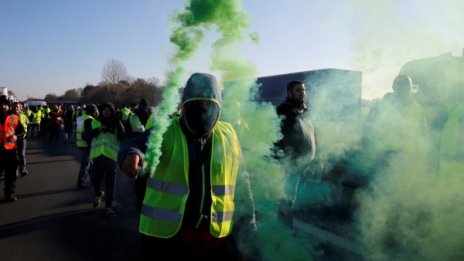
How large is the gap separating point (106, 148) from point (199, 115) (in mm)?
4215

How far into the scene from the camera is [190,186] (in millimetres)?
2322

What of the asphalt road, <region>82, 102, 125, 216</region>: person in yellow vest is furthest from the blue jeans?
<region>82, 102, 125, 216</region>: person in yellow vest

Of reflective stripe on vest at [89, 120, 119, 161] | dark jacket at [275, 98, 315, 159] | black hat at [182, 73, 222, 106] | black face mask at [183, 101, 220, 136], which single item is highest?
black hat at [182, 73, 222, 106]

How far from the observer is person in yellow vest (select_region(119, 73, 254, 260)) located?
2.26 m

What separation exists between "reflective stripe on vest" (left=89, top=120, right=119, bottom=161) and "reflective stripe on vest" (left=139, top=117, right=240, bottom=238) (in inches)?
158

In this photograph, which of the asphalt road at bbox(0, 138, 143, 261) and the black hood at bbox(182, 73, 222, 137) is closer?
the black hood at bbox(182, 73, 222, 137)

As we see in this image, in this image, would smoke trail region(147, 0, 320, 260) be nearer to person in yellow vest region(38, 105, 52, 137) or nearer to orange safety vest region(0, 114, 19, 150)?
orange safety vest region(0, 114, 19, 150)

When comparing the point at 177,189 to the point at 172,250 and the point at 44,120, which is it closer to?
the point at 172,250

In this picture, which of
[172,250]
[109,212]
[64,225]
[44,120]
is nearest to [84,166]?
[109,212]

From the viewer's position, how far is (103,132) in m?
6.25

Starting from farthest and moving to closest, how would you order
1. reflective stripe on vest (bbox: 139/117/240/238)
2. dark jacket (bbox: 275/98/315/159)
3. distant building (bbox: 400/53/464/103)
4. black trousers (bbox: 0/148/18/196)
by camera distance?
black trousers (bbox: 0/148/18/196) < distant building (bbox: 400/53/464/103) < dark jacket (bbox: 275/98/315/159) < reflective stripe on vest (bbox: 139/117/240/238)

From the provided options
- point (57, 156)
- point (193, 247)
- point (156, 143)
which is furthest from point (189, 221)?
point (57, 156)

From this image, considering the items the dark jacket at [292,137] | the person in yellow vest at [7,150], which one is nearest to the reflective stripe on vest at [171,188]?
the dark jacket at [292,137]

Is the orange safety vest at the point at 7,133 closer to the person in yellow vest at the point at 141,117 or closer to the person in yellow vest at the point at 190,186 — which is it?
the person in yellow vest at the point at 141,117
